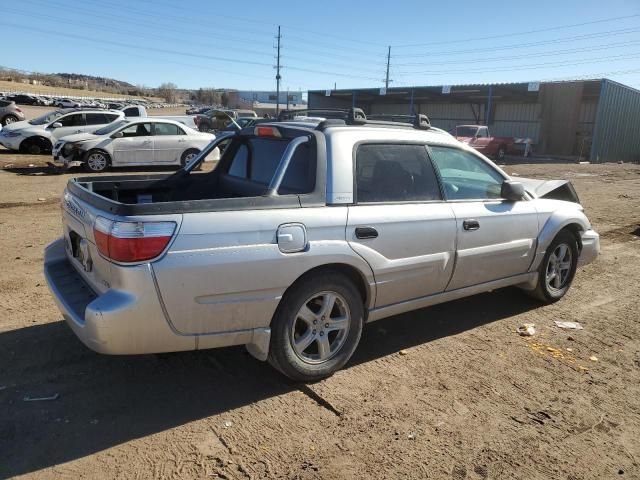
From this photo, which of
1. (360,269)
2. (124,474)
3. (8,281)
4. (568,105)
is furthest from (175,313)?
(568,105)

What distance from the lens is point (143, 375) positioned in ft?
11.8

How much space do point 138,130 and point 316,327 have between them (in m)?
12.9

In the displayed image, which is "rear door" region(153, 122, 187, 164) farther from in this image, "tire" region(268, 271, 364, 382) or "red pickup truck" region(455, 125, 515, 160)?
"red pickup truck" region(455, 125, 515, 160)

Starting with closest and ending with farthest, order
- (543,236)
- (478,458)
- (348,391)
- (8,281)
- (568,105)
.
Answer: (478,458)
(348,391)
(543,236)
(8,281)
(568,105)

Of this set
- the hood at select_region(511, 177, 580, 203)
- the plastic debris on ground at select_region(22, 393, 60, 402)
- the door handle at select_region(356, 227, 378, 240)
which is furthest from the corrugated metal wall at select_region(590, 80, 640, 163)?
the plastic debris on ground at select_region(22, 393, 60, 402)

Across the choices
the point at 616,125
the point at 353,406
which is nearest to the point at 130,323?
the point at 353,406

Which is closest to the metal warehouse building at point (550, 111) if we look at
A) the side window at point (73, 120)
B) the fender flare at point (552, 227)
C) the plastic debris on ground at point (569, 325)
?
the side window at point (73, 120)

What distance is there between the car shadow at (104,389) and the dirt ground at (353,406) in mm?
11

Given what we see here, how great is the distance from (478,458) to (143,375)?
2238 millimetres

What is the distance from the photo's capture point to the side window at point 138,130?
14.7 m

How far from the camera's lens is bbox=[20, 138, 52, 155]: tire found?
17.5m

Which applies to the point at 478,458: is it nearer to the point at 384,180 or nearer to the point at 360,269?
the point at 360,269

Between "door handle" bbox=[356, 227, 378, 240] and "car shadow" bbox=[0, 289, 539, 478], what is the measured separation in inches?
40.3

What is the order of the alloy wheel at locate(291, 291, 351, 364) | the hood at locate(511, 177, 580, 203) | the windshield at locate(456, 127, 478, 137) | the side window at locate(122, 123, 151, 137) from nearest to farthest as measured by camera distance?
the alloy wheel at locate(291, 291, 351, 364) < the hood at locate(511, 177, 580, 203) < the side window at locate(122, 123, 151, 137) < the windshield at locate(456, 127, 478, 137)
